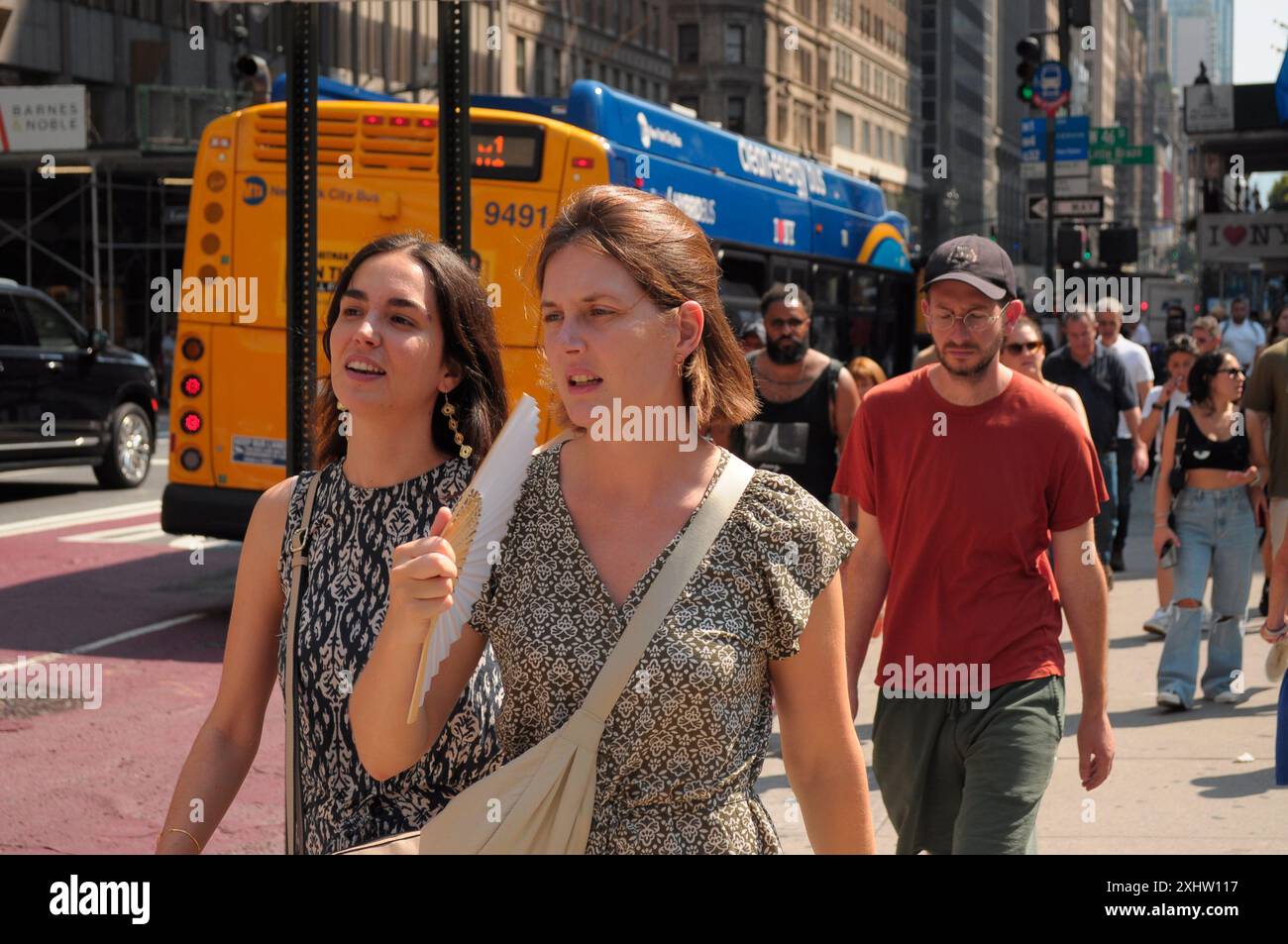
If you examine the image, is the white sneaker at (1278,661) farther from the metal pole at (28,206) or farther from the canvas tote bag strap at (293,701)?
the metal pole at (28,206)

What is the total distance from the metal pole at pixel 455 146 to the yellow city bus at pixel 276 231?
8.79 ft

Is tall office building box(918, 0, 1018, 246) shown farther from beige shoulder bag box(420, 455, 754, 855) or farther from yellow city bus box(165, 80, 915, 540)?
beige shoulder bag box(420, 455, 754, 855)

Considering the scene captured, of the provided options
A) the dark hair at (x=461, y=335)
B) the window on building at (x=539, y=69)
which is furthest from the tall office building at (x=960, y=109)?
the dark hair at (x=461, y=335)

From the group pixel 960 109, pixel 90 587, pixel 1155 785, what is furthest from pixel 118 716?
pixel 960 109

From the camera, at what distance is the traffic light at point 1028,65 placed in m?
18.6

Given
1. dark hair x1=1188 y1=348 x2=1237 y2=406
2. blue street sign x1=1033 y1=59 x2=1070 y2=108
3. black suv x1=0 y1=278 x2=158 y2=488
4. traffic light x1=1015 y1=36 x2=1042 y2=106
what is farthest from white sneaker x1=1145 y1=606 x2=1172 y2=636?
black suv x1=0 y1=278 x2=158 y2=488

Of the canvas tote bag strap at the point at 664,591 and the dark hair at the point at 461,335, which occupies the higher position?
the dark hair at the point at 461,335

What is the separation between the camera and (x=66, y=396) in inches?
693

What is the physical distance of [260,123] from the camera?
10.7m

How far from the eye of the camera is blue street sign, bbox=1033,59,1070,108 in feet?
59.1

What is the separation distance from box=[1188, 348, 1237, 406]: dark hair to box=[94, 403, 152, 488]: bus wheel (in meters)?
12.5

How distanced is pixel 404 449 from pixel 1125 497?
10479 mm

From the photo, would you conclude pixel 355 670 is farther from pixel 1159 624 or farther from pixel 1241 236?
pixel 1241 236
